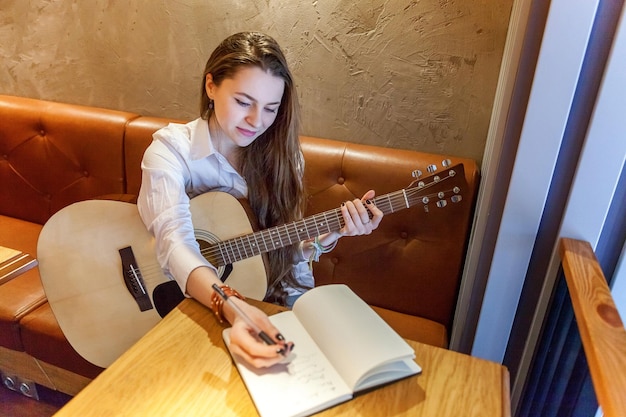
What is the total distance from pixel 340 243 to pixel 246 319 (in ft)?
2.57

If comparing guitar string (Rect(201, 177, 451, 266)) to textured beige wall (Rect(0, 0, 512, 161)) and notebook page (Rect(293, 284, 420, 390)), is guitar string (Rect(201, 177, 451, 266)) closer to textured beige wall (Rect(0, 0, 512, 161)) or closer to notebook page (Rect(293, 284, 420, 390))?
notebook page (Rect(293, 284, 420, 390))

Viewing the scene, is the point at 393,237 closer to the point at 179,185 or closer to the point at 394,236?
the point at 394,236

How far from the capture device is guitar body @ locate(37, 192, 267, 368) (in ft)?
3.88

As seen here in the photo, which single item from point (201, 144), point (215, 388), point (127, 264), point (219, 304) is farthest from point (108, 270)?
point (215, 388)

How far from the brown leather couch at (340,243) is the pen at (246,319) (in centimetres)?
60

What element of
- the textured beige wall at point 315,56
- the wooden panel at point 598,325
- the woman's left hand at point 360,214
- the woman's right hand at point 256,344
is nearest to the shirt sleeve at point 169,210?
the woman's right hand at point 256,344

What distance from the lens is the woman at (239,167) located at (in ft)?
3.39

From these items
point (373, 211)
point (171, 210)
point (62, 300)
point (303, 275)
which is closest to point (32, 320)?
point (62, 300)

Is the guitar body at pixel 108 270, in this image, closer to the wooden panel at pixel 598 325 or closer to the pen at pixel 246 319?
the pen at pixel 246 319

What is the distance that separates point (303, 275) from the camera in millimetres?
1354

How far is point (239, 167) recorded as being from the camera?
126 centimetres

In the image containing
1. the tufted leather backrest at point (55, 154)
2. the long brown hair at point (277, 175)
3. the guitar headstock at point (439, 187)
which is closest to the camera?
the guitar headstock at point (439, 187)

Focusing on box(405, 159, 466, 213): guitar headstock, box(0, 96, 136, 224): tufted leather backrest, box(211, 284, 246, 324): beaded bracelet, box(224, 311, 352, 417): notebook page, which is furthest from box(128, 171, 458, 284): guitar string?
box(0, 96, 136, 224): tufted leather backrest

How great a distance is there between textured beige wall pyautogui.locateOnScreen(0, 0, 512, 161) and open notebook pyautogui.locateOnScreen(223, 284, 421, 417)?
853mm
